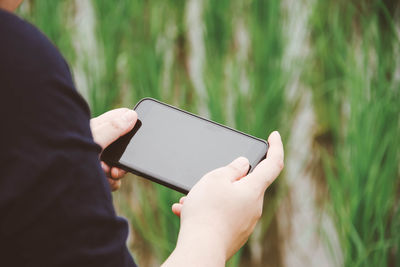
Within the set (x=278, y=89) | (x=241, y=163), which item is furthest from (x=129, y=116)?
(x=278, y=89)

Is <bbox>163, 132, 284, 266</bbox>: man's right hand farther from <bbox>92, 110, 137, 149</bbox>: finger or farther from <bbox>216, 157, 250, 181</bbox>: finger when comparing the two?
<bbox>92, 110, 137, 149</bbox>: finger

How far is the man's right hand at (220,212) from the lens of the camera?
472 mm

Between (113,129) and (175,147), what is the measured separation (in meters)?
0.10

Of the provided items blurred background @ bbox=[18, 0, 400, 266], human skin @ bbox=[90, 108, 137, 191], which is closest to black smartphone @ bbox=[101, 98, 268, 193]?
human skin @ bbox=[90, 108, 137, 191]

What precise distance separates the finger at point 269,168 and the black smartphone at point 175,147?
3 cm

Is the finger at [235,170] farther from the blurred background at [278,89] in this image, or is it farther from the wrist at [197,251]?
the blurred background at [278,89]

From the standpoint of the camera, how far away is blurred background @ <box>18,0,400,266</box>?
0.98 meters

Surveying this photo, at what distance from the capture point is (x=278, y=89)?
1038 millimetres

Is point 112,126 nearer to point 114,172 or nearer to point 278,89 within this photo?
point 114,172

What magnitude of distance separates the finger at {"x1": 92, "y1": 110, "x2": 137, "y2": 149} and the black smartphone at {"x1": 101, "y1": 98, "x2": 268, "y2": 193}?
0.02 meters

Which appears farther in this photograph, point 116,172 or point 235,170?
point 116,172

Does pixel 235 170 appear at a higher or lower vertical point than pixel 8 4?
lower

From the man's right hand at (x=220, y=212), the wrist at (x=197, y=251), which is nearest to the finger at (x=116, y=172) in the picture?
the man's right hand at (x=220, y=212)

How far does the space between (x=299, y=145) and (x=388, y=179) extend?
310 mm
